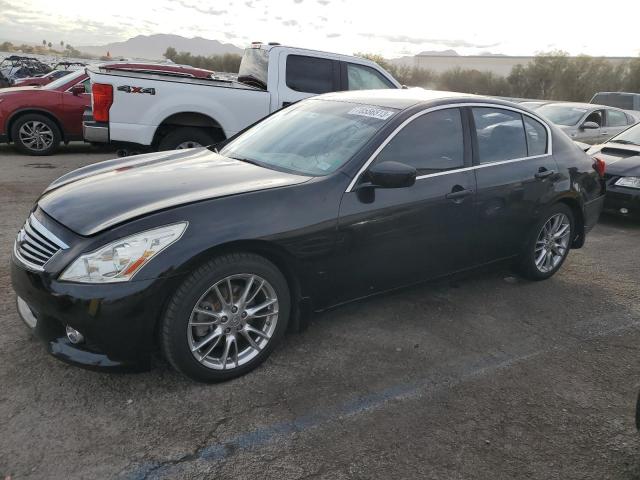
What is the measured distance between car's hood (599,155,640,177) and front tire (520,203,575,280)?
105 inches

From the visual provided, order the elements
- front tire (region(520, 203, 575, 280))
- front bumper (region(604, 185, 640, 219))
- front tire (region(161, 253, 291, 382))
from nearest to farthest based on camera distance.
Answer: front tire (region(161, 253, 291, 382)), front tire (region(520, 203, 575, 280)), front bumper (region(604, 185, 640, 219))

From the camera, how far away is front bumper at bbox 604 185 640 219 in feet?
22.7

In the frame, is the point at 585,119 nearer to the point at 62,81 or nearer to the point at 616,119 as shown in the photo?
the point at 616,119

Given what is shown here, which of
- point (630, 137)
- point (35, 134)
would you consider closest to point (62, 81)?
point (35, 134)

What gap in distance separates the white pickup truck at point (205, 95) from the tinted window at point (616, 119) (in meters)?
5.90

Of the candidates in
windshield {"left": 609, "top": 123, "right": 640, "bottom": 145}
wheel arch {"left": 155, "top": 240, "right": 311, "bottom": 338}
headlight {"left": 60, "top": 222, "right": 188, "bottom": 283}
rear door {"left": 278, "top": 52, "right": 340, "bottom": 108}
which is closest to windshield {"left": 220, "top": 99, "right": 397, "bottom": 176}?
wheel arch {"left": 155, "top": 240, "right": 311, "bottom": 338}

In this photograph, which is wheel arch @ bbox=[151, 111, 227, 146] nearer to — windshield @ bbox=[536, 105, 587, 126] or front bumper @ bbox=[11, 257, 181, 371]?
front bumper @ bbox=[11, 257, 181, 371]

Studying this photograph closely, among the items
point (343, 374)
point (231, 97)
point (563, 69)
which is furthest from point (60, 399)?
point (563, 69)

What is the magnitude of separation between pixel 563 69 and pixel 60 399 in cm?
3879

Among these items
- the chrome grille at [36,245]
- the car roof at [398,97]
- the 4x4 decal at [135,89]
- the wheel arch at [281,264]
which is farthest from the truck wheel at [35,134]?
the wheel arch at [281,264]

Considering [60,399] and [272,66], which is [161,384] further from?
[272,66]

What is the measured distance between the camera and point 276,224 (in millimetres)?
3107

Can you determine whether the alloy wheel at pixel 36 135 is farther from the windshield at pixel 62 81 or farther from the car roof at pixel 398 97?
the car roof at pixel 398 97

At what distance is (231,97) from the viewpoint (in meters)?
7.58
